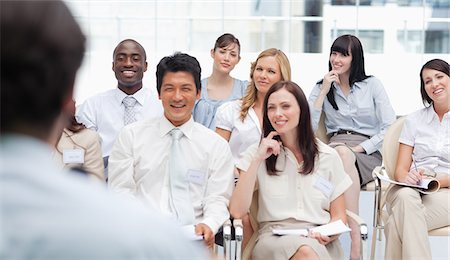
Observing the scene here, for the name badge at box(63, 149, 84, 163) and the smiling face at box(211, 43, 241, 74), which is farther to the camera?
the smiling face at box(211, 43, 241, 74)

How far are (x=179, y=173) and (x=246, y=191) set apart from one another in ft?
0.99

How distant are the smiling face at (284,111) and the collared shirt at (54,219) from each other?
267cm

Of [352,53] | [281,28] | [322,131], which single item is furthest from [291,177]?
[281,28]

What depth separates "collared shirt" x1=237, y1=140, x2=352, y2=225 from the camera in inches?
132

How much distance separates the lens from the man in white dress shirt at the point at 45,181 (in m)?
0.66

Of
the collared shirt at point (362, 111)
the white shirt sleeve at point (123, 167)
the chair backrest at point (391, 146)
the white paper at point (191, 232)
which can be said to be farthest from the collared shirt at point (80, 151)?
the chair backrest at point (391, 146)

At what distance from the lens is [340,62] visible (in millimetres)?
4328

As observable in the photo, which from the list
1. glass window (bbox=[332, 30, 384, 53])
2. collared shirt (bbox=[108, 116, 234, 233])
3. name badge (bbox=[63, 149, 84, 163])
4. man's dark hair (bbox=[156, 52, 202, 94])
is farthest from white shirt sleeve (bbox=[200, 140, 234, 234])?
glass window (bbox=[332, 30, 384, 53])

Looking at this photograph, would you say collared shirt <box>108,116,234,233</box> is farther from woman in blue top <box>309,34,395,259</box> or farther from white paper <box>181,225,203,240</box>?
woman in blue top <box>309,34,395,259</box>

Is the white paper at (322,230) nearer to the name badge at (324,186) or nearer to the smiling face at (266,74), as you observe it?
the name badge at (324,186)

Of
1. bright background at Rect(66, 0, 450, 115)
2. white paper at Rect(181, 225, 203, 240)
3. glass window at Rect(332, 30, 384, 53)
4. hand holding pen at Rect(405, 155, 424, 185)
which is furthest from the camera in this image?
glass window at Rect(332, 30, 384, 53)

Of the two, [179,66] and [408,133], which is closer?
[179,66]

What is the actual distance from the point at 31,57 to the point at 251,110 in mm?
3307

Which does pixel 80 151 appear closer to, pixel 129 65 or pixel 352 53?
pixel 129 65
